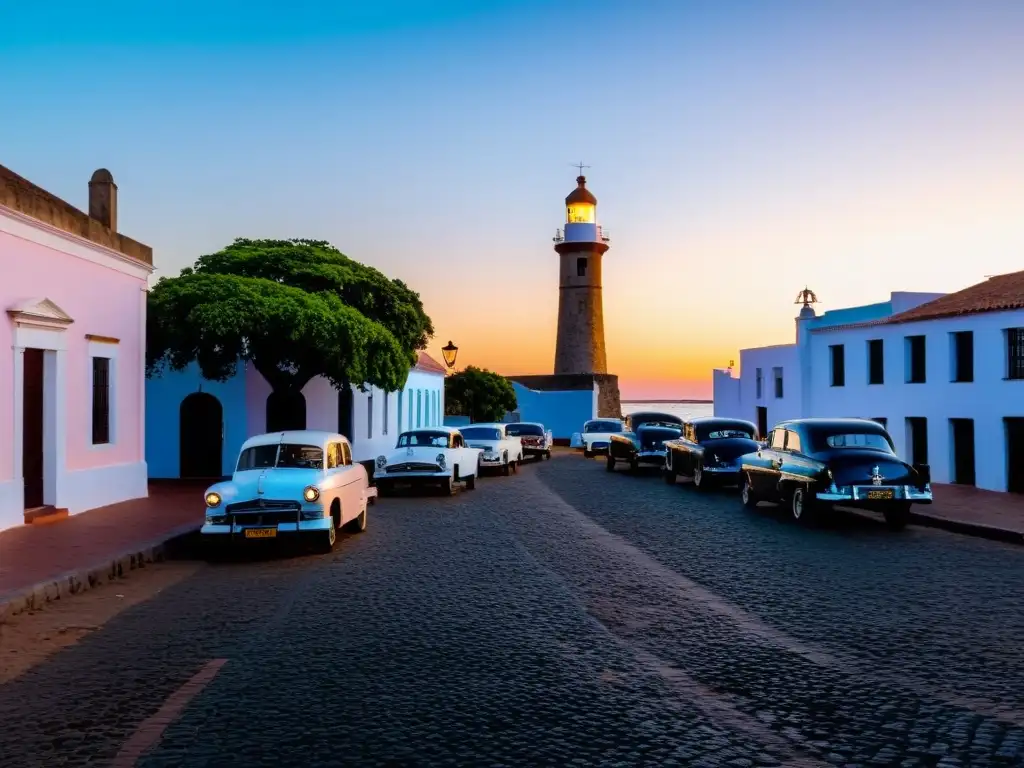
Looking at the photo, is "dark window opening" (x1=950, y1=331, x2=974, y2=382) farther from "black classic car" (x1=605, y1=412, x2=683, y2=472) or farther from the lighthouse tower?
the lighthouse tower

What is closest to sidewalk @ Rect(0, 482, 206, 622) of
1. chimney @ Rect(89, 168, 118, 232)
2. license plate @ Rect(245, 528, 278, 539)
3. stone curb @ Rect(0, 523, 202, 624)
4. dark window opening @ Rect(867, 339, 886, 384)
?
stone curb @ Rect(0, 523, 202, 624)

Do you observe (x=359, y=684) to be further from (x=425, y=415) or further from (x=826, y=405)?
(x=425, y=415)

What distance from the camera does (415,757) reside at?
4.83 metres

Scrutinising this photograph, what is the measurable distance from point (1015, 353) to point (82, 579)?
22.2 m

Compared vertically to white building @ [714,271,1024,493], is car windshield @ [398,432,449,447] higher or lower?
lower

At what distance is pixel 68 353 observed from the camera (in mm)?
17281

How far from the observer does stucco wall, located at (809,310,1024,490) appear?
2503cm

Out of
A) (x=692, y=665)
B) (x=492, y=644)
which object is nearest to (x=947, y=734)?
(x=692, y=665)

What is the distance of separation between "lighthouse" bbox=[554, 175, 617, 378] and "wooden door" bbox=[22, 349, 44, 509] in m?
46.7

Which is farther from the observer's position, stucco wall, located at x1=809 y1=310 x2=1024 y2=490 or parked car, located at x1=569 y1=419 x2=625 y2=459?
parked car, located at x1=569 y1=419 x2=625 y2=459

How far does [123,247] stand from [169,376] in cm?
905

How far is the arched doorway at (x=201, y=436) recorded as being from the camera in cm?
2786

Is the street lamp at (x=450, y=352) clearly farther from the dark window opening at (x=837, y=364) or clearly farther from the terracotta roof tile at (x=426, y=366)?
the dark window opening at (x=837, y=364)

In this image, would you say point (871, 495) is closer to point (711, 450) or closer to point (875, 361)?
point (711, 450)
